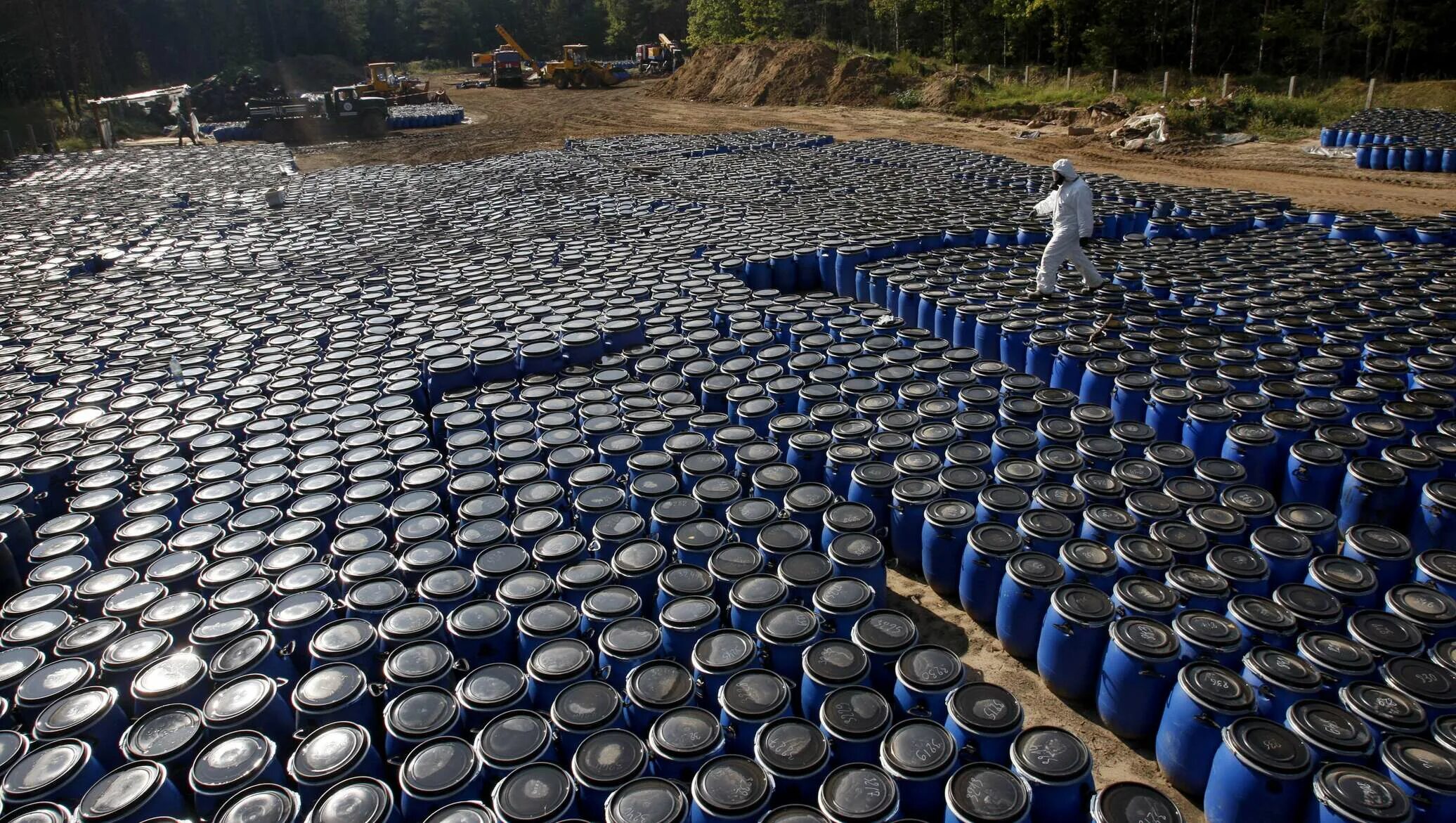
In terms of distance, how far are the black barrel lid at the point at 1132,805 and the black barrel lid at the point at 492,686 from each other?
12.3 ft

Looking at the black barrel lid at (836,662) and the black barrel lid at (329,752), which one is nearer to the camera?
the black barrel lid at (329,752)

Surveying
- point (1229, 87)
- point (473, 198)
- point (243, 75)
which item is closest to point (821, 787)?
point (473, 198)

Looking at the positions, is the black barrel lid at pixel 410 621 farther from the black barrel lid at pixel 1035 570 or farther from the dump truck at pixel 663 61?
the dump truck at pixel 663 61

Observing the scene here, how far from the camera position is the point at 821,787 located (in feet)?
16.2

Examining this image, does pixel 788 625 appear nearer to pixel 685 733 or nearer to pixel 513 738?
pixel 685 733

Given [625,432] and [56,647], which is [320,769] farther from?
[625,432]

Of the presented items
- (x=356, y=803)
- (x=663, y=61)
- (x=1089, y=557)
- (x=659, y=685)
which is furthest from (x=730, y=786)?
(x=663, y=61)

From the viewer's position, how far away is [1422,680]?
5715 mm

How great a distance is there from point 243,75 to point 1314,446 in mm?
69526

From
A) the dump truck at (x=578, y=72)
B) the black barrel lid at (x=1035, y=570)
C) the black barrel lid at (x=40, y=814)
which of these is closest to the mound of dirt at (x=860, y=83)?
the dump truck at (x=578, y=72)

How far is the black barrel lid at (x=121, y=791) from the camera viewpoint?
4949 millimetres

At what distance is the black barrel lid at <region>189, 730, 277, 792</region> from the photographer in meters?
5.17

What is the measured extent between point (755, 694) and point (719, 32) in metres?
79.8

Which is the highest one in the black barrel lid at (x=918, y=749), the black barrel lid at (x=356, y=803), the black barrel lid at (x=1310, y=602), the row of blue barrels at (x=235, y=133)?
the row of blue barrels at (x=235, y=133)
